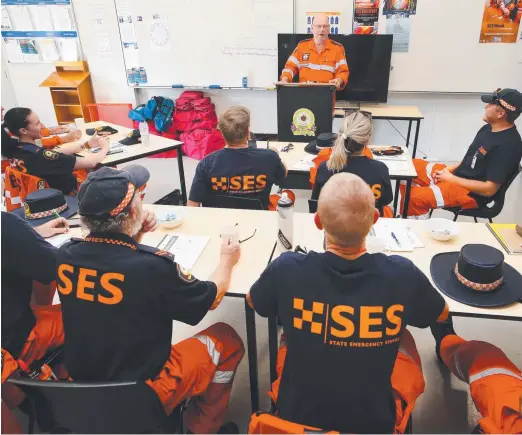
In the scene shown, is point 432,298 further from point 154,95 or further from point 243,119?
point 154,95

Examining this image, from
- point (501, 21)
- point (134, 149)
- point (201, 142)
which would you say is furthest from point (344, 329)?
point (501, 21)

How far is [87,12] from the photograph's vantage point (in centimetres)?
533

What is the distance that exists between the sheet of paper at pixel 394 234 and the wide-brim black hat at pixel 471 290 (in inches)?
5.9

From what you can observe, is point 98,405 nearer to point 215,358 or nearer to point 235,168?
point 215,358

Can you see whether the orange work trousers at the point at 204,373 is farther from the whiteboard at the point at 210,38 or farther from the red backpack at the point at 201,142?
the whiteboard at the point at 210,38

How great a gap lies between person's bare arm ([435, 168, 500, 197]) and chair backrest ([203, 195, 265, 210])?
146 cm

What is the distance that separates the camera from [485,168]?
2.88m

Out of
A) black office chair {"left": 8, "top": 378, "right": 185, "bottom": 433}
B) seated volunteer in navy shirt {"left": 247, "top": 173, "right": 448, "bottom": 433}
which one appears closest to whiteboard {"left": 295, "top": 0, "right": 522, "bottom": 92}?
seated volunteer in navy shirt {"left": 247, "top": 173, "right": 448, "bottom": 433}

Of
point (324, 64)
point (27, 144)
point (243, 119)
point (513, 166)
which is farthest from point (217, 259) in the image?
point (324, 64)

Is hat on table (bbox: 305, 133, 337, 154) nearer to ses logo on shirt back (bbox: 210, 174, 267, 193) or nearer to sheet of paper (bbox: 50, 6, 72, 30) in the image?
ses logo on shirt back (bbox: 210, 174, 267, 193)

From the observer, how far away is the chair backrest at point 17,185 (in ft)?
9.09

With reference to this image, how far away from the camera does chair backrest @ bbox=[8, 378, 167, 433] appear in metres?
1.15

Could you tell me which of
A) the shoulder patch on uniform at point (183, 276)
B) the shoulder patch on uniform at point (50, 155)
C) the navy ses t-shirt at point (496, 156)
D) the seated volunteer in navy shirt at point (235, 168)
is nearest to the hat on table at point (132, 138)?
the shoulder patch on uniform at point (50, 155)

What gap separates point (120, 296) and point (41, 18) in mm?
5626
